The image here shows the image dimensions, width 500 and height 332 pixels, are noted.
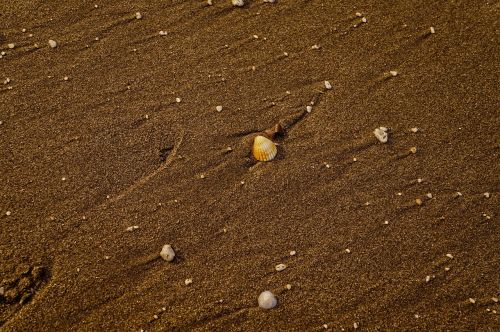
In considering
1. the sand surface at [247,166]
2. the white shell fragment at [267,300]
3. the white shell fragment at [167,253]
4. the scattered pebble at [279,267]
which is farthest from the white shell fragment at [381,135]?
the white shell fragment at [167,253]

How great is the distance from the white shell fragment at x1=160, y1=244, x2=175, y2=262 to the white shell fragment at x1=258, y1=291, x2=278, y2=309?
66 centimetres

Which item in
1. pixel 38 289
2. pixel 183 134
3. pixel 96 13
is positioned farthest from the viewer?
pixel 96 13

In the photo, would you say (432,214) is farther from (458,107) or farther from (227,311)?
(227,311)

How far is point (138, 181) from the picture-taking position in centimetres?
Result: 267

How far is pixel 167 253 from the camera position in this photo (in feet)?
8.22

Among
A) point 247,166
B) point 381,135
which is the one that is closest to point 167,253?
point 247,166

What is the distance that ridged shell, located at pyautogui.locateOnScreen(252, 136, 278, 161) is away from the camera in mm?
2691

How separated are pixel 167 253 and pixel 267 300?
75cm

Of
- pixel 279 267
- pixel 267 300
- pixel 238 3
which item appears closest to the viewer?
pixel 267 300

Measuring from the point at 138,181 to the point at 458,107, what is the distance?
2.57 meters

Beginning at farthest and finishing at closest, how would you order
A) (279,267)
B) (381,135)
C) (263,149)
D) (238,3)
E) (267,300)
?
(238,3), (381,135), (263,149), (279,267), (267,300)

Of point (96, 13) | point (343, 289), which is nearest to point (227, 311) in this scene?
point (343, 289)

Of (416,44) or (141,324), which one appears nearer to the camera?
(141,324)

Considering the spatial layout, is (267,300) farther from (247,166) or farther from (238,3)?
(238,3)
